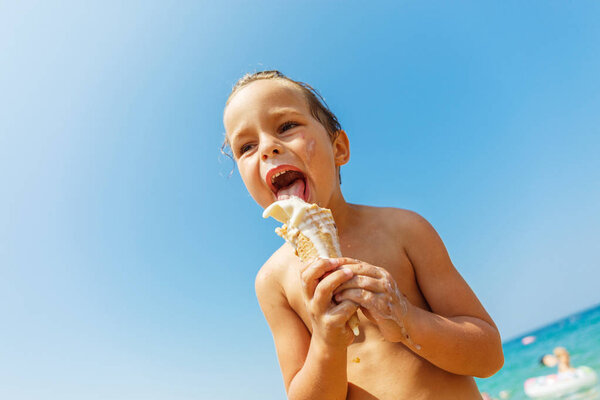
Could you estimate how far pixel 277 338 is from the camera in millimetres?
2561

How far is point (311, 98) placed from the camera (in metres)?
2.96

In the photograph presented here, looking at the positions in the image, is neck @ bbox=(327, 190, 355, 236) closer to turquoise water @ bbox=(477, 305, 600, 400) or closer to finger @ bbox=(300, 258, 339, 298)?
finger @ bbox=(300, 258, 339, 298)

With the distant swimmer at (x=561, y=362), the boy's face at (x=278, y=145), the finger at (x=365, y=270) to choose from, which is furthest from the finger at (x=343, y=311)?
the distant swimmer at (x=561, y=362)

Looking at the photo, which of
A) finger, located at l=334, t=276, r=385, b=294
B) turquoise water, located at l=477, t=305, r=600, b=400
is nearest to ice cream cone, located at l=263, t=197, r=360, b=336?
finger, located at l=334, t=276, r=385, b=294

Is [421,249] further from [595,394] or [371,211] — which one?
[595,394]

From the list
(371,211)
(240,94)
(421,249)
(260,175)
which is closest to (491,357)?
(421,249)

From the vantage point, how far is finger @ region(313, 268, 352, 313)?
166 centimetres

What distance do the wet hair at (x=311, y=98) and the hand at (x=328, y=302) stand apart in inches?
54.7

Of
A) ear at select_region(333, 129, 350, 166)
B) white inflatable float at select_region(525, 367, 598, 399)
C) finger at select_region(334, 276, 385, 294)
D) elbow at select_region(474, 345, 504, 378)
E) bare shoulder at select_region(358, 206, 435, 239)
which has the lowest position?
elbow at select_region(474, 345, 504, 378)

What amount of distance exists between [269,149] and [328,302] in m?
1.05

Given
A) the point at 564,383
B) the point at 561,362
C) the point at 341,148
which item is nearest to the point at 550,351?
the point at 561,362

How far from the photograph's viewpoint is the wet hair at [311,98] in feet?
9.39

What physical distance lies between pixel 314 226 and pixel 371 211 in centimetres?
89

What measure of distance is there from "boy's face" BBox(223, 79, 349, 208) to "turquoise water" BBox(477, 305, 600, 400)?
58.5 feet
